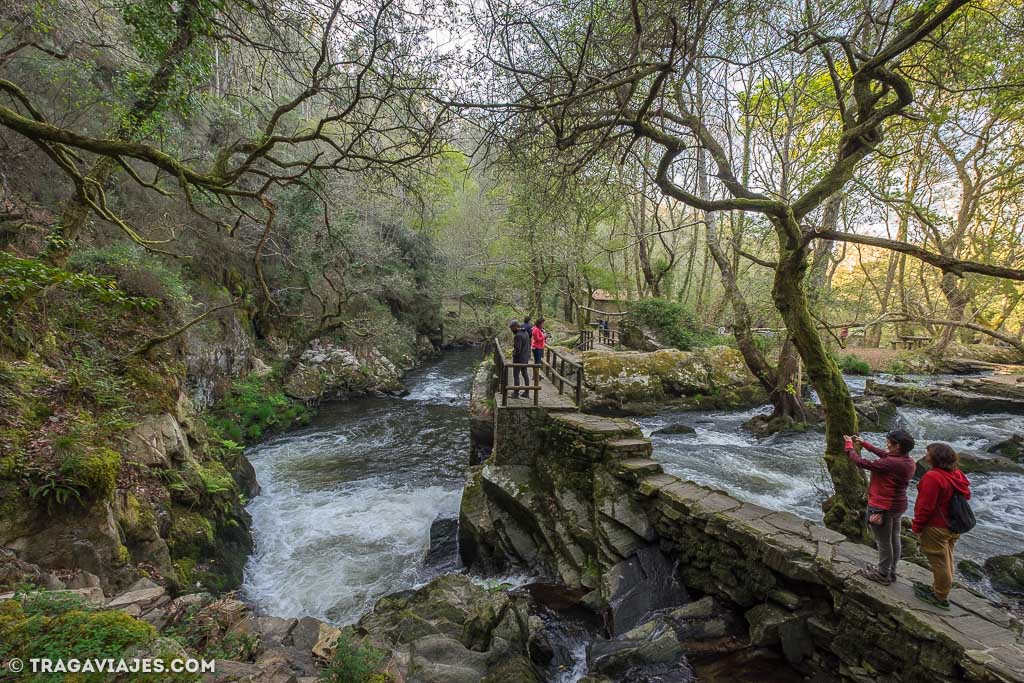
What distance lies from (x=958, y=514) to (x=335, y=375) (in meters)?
16.0

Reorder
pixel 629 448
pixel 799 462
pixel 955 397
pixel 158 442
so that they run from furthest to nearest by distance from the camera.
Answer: pixel 955 397, pixel 799 462, pixel 629 448, pixel 158 442

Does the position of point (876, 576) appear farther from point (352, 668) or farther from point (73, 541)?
point (73, 541)

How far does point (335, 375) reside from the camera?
50.6ft

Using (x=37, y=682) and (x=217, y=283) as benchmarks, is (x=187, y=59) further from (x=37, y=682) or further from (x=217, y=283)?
(x=217, y=283)

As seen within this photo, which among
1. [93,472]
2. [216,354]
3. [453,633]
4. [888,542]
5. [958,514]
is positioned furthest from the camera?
[216,354]

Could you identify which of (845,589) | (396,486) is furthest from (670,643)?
(396,486)

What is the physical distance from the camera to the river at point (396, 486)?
19.8 feet

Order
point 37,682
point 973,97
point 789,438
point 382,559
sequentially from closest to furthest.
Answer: point 37,682
point 382,559
point 973,97
point 789,438

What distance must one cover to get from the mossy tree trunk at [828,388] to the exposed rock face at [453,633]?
417 cm

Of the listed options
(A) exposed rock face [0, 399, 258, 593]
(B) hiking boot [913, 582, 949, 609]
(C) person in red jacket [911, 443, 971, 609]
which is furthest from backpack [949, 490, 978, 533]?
(A) exposed rock face [0, 399, 258, 593]

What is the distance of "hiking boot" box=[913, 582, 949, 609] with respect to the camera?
129 inches

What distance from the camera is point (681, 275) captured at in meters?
34.5

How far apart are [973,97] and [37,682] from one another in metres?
12.8

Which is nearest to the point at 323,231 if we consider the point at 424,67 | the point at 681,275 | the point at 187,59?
the point at 187,59
